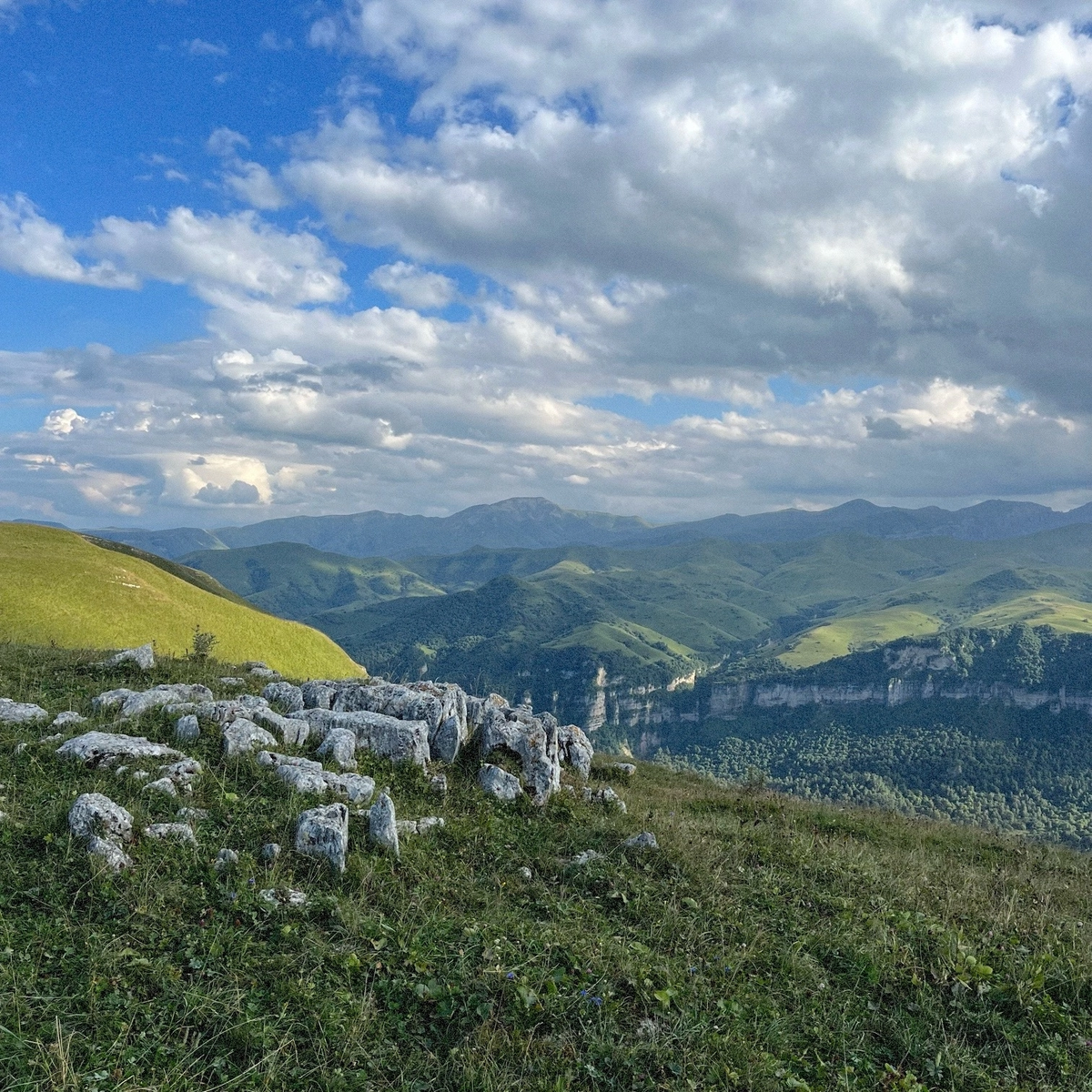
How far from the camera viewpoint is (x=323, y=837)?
37.2 feet

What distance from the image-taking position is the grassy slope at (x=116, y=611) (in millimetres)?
70188

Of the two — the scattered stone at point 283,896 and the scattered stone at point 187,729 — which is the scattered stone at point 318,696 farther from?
the scattered stone at point 283,896

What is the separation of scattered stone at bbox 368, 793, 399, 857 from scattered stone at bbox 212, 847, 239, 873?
236cm

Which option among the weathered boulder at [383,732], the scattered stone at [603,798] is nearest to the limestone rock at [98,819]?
the weathered boulder at [383,732]

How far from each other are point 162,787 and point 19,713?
6089 mm

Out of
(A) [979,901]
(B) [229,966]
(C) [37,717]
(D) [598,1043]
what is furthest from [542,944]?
(C) [37,717]

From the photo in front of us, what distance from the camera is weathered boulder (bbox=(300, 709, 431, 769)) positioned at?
16.9m

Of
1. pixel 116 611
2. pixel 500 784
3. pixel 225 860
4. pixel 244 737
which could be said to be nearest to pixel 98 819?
pixel 225 860

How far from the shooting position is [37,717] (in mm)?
15281

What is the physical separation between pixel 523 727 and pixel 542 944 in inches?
365

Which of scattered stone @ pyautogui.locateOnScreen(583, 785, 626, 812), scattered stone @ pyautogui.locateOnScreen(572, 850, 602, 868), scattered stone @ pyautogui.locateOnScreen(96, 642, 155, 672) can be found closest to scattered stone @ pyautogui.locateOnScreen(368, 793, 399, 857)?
scattered stone @ pyautogui.locateOnScreen(572, 850, 602, 868)

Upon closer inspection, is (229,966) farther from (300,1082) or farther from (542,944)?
(542,944)

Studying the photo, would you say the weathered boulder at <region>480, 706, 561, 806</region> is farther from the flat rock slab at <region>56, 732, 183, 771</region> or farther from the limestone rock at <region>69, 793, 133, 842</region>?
the limestone rock at <region>69, 793, 133, 842</region>

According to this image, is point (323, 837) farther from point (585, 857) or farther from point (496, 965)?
point (585, 857)
